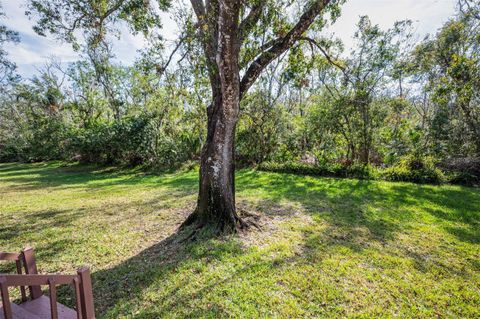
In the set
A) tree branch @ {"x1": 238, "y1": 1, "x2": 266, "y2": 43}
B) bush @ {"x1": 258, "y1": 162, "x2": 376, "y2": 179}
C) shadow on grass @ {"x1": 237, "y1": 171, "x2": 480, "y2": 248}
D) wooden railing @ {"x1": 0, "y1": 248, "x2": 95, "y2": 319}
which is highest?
tree branch @ {"x1": 238, "y1": 1, "x2": 266, "y2": 43}

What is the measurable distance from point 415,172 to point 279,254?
736cm

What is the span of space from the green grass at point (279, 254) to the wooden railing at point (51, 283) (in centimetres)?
81

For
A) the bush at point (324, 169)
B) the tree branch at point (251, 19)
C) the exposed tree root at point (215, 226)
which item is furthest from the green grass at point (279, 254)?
the tree branch at point (251, 19)

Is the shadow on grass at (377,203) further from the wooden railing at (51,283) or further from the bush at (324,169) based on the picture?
the wooden railing at (51,283)

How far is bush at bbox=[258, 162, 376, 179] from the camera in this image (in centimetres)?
866

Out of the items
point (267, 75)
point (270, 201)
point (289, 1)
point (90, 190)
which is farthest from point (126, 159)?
point (289, 1)

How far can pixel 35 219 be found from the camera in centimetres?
524

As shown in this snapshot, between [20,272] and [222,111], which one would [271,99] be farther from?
[20,272]

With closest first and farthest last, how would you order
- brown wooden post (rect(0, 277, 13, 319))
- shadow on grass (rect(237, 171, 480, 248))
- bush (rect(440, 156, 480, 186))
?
brown wooden post (rect(0, 277, 13, 319)) → shadow on grass (rect(237, 171, 480, 248)) → bush (rect(440, 156, 480, 186))

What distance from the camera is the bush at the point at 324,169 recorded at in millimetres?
8664

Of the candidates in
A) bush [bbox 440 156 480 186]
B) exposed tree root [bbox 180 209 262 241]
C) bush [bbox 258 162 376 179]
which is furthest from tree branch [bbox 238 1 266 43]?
bush [bbox 440 156 480 186]

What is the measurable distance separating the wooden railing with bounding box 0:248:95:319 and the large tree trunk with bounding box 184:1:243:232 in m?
2.43

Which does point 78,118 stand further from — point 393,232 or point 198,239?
point 393,232

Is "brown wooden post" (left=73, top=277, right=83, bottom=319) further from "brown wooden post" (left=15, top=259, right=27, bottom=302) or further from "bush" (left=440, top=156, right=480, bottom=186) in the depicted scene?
"bush" (left=440, top=156, right=480, bottom=186)
